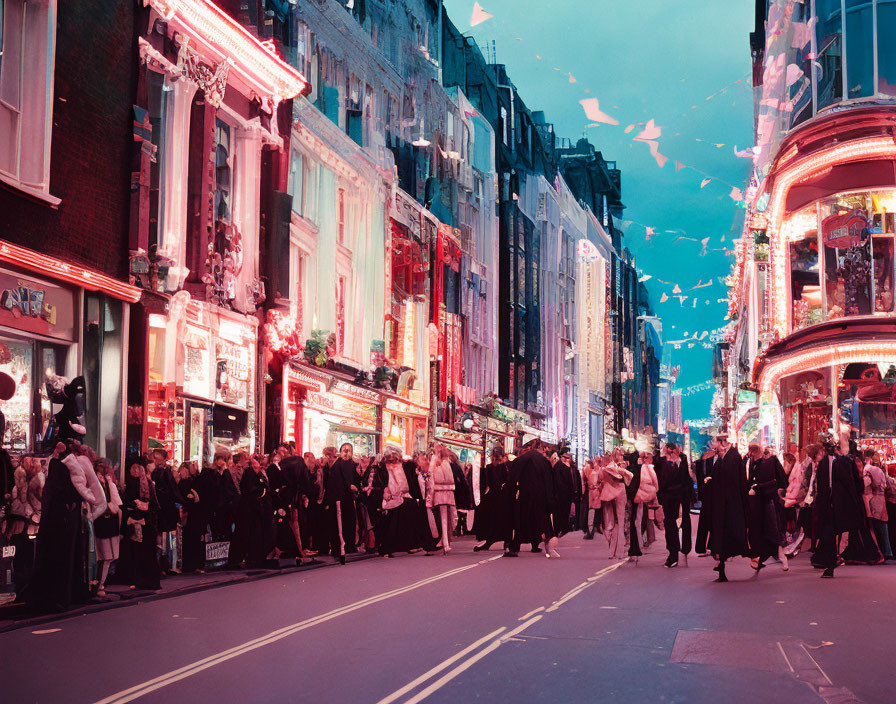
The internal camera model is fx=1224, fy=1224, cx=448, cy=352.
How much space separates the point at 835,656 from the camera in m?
9.15

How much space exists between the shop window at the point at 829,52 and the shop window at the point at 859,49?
0.87 feet

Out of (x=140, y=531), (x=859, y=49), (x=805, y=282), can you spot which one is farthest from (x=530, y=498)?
(x=859, y=49)

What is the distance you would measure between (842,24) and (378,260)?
51.5 feet

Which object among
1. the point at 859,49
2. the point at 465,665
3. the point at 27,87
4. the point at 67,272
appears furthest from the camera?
the point at 859,49

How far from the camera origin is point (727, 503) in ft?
56.5

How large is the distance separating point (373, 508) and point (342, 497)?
235 centimetres

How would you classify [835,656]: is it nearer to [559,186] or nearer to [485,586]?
[485,586]

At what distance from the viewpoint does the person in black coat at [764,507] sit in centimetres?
1741

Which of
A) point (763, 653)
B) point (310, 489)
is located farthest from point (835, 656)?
point (310, 489)

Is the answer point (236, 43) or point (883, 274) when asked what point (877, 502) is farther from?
point (883, 274)

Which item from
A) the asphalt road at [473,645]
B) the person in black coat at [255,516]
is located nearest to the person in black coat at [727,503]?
the asphalt road at [473,645]

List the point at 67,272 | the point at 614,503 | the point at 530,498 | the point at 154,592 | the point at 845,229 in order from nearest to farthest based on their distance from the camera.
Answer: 1. the point at 154,592
2. the point at 67,272
3. the point at 614,503
4. the point at 530,498
5. the point at 845,229

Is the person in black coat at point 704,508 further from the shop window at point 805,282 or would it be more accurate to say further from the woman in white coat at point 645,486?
the shop window at point 805,282

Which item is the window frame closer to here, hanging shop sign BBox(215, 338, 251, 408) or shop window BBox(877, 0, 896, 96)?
hanging shop sign BBox(215, 338, 251, 408)
